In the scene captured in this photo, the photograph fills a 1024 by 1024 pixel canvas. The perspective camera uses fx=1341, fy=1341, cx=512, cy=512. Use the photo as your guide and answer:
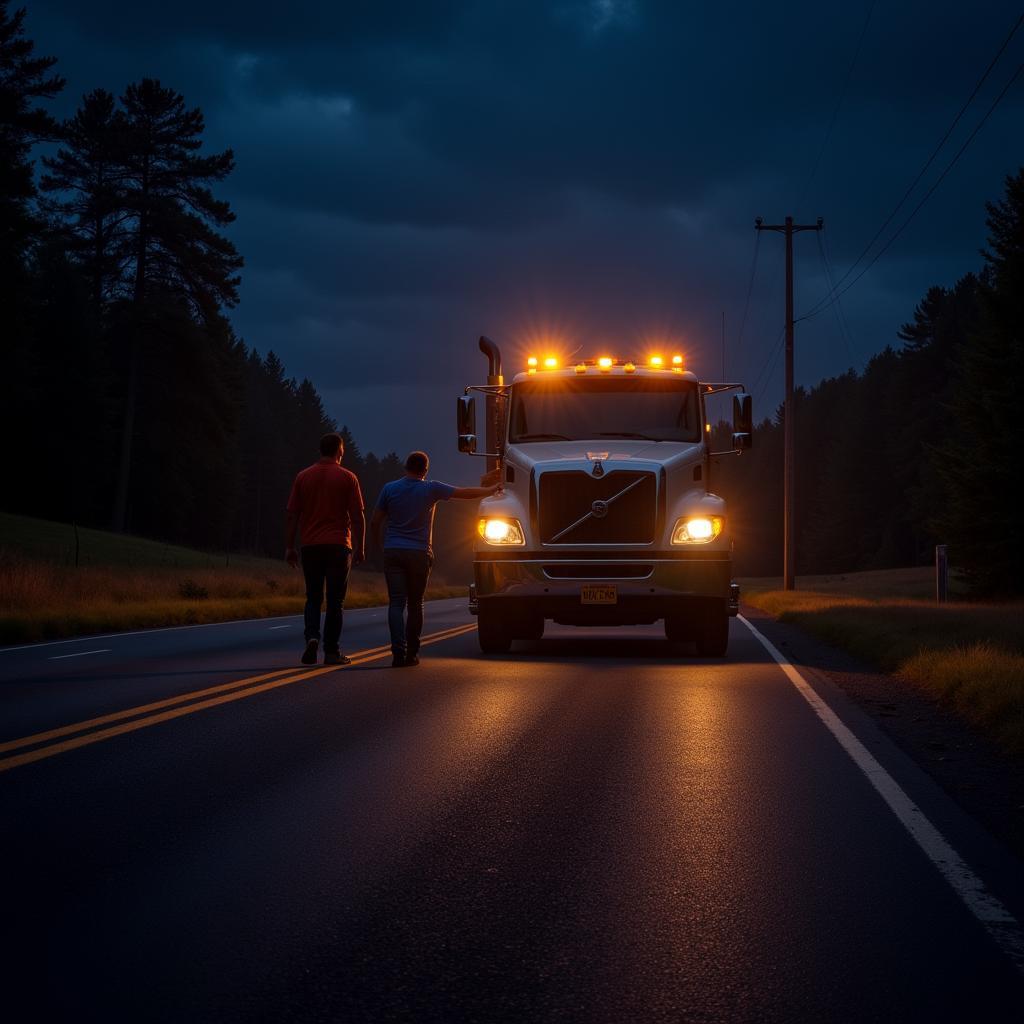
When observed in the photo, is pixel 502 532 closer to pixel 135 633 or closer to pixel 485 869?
pixel 135 633

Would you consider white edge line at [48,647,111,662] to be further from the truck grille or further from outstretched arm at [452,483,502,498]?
the truck grille

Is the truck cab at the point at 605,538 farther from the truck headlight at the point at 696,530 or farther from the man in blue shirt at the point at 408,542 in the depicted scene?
the man in blue shirt at the point at 408,542

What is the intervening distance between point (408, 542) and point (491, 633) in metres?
1.97

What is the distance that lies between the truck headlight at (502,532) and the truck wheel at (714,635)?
2248 millimetres

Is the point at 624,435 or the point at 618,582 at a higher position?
the point at 624,435

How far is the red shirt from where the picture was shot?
13.4 metres

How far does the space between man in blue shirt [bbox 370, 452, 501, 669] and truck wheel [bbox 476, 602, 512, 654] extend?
1060mm

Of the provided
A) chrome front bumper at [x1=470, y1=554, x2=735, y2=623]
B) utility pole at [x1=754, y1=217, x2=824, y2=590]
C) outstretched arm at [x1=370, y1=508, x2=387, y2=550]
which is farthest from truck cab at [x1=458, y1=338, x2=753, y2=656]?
utility pole at [x1=754, y1=217, x2=824, y2=590]

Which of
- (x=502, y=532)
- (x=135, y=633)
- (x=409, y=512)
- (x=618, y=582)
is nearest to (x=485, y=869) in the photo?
(x=409, y=512)

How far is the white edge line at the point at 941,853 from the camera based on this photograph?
15.1 feet

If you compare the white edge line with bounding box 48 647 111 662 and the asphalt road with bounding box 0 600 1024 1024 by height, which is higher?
the white edge line with bounding box 48 647 111 662

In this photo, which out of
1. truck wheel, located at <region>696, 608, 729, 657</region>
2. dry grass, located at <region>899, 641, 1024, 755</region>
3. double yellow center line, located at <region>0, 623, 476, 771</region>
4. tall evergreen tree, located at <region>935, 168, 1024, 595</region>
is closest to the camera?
double yellow center line, located at <region>0, 623, 476, 771</region>

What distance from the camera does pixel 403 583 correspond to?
1362cm

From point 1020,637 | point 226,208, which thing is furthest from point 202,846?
point 226,208
